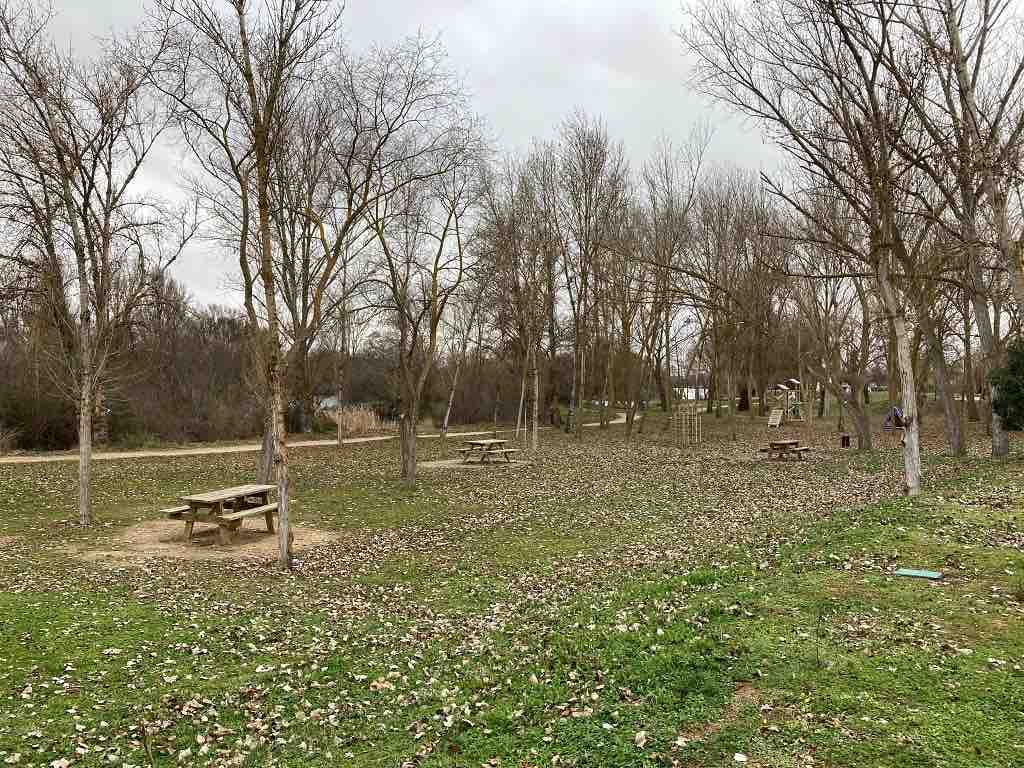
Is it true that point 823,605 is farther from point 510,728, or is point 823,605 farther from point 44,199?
point 44,199

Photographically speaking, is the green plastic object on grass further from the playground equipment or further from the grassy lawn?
the playground equipment

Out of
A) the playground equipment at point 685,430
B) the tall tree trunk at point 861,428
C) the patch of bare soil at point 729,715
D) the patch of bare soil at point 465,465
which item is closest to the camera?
the patch of bare soil at point 729,715

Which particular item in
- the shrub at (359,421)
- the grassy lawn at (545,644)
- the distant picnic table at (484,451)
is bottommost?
the grassy lawn at (545,644)

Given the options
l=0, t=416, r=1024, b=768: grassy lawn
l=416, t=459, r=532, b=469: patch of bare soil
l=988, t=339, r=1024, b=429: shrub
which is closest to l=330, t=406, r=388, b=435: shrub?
l=416, t=459, r=532, b=469: patch of bare soil

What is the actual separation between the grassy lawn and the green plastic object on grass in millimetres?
127

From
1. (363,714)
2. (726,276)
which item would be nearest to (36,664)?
(363,714)

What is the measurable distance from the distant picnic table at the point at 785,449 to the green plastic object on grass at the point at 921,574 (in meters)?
14.2

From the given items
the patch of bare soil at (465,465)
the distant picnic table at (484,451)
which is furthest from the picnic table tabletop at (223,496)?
the distant picnic table at (484,451)

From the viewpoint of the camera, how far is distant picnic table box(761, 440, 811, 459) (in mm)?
20266

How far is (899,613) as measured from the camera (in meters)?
5.55

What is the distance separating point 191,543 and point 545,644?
7377 millimetres

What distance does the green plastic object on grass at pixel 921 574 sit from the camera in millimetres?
6364

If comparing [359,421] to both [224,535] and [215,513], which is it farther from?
[224,535]

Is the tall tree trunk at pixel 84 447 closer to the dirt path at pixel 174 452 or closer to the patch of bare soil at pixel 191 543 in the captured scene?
the patch of bare soil at pixel 191 543
